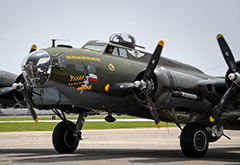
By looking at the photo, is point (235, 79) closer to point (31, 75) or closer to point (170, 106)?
point (170, 106)

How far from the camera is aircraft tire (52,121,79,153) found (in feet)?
53.0

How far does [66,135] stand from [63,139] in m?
0.27

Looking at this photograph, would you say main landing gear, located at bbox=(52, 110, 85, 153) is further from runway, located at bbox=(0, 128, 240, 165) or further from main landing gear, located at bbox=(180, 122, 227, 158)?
main landing gear, located at bbox=(180, 122, 227, 158)

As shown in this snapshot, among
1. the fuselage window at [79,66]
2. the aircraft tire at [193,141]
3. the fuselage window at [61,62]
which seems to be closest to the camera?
the fuselage window at [61,62]

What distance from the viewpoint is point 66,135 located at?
651 inches

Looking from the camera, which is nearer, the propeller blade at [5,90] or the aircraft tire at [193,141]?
the aircraft tire at [193,141]

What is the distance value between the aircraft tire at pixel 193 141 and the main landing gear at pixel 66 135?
16.5ft

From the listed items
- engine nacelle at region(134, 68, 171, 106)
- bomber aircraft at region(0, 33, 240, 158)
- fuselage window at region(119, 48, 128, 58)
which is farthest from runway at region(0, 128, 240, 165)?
fuselage window at region(119, 48, 128, 58)

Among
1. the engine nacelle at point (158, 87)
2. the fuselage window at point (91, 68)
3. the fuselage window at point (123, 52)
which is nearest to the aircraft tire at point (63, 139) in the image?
the fuselage window at point (91, 68)

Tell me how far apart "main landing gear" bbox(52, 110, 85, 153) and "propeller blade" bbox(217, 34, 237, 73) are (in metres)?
6.80

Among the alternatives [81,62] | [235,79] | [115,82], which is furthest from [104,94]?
[235,79]

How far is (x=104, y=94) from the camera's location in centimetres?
1382

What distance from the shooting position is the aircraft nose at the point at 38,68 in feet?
41.3

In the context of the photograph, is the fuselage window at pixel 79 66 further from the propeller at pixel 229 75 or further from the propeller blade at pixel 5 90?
the propeller at pixel 229 75
